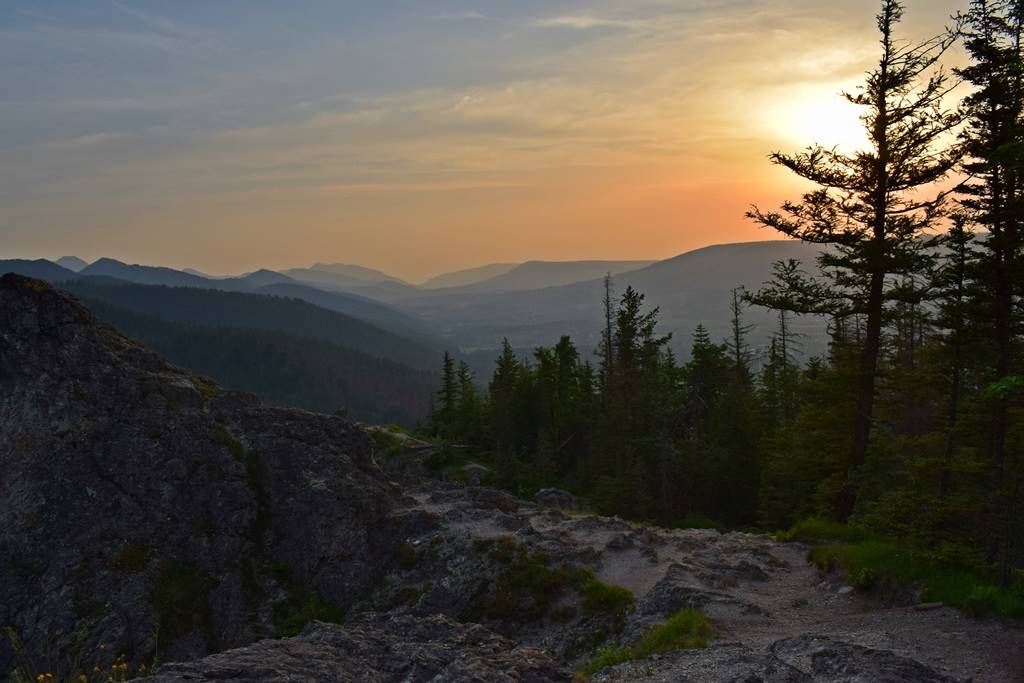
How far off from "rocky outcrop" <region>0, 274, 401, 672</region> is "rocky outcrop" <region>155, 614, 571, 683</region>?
45.6ft

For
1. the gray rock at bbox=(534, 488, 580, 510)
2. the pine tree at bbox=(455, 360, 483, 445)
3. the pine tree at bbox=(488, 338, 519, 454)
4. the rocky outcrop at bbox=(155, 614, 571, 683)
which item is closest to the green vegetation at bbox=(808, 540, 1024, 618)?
the rocky outcrop at bbox=(155, 614, 571, 683)

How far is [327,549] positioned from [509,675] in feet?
58.6

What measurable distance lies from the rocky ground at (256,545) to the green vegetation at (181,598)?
0.07 meters

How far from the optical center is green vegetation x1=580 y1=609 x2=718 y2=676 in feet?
51.5

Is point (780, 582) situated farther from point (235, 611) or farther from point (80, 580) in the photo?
point (80, 580)

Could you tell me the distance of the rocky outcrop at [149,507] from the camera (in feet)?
80.1

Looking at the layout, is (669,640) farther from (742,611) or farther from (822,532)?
(822,532)

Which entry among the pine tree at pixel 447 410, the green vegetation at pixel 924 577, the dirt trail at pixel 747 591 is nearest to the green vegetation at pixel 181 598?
the dirt trail at pixel 747 591

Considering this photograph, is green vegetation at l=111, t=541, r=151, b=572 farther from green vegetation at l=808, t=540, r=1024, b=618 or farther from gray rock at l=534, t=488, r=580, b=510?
green vegetation at l=808, t=540, r=1024, b=618

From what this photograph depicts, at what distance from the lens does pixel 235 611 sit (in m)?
25.5

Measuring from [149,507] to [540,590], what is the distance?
16.2 metres

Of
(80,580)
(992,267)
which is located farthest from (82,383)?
(992,267)

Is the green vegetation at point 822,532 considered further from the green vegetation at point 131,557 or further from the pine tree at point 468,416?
the pine tree at point 468,416

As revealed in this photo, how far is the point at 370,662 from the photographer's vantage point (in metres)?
12.0
